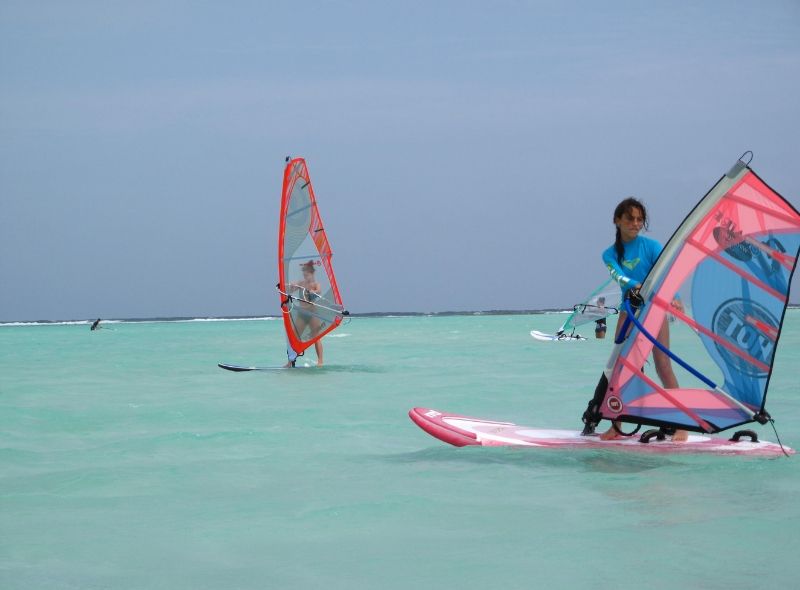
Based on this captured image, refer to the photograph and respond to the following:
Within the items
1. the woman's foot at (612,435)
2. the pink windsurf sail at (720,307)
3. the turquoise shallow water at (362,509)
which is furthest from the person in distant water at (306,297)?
the pink windsurf sail at (720,307)

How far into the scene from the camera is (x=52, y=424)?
8727mm

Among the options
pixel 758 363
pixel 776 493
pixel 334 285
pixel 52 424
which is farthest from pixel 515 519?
A: pixel 334 285

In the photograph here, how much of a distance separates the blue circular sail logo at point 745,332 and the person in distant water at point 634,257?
28 cm

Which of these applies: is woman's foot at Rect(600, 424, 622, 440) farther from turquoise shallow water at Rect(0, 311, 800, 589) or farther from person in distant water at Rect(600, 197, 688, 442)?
person in distant water at Rect(600, 197, 688, 442)

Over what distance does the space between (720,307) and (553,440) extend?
1.23 metres

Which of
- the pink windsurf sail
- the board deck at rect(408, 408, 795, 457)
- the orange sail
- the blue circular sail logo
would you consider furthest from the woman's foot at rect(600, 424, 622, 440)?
the orange sail

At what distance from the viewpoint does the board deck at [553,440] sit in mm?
5551

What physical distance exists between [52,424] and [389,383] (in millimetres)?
4749

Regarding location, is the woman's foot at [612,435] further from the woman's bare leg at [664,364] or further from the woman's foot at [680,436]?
the woman's bare leg at [664,364]

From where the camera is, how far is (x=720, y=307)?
5363 mm

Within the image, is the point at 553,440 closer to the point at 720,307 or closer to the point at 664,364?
the point at 664,364

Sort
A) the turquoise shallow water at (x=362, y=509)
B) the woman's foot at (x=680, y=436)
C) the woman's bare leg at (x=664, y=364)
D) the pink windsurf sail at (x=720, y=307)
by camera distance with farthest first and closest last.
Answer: the woman's foot at (x=680, y=436) < the woman's bare leg at (x=664, y=364) < the pink windsurf sail at (x=720, y=307) < the turquoise shallow water at (x=362, y=509)

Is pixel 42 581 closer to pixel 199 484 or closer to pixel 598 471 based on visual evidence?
pixel 199 484

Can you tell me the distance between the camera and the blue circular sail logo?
17.3 feet
